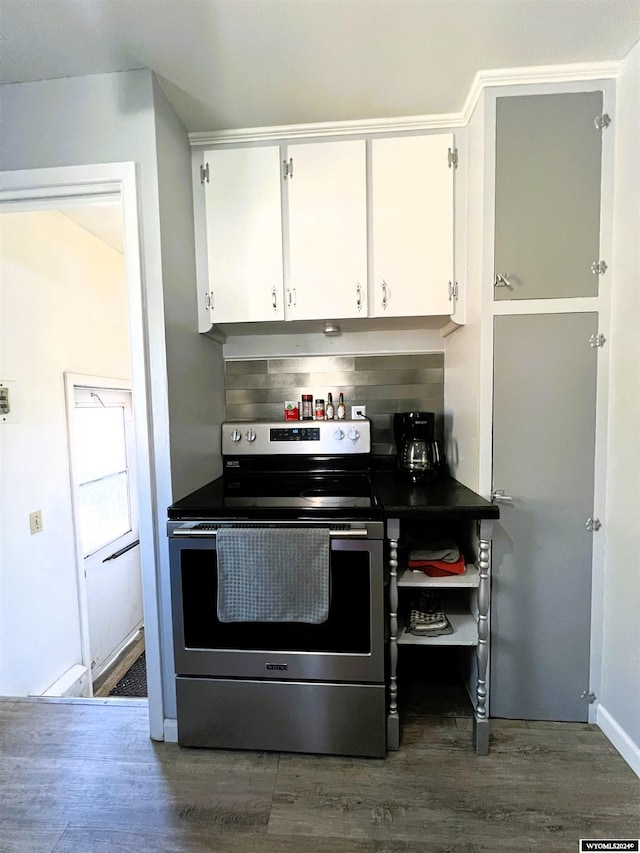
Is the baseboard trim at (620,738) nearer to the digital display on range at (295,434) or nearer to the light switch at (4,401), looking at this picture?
the digital display on range at (295,434)

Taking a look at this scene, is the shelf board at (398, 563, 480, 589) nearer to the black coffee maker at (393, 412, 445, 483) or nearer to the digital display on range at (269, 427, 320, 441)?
the black coffee maker at (393, 412, 445, 483)

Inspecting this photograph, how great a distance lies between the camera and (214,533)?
1.32 metres

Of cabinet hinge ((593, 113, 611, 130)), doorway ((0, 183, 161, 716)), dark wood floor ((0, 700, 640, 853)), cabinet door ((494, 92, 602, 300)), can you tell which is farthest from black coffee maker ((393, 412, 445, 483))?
doorway ((0, 183, 161, 716))

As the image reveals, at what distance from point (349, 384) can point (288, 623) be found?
1.20 meters

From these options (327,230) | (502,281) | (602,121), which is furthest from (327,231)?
(602,121)

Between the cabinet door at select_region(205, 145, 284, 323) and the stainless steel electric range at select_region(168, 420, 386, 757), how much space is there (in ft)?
2.92

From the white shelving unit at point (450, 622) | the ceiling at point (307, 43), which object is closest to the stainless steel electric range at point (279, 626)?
the white shelving unit at point (450, 622)

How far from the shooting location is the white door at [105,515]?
2420mm

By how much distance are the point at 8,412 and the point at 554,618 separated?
8.65 ft

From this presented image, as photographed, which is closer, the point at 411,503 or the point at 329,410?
the point at 411,503

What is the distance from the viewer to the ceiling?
1.11 metres

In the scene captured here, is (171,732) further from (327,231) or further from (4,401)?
(327,231)

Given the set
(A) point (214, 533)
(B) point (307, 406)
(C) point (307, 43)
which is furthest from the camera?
(B) point (307, 406)

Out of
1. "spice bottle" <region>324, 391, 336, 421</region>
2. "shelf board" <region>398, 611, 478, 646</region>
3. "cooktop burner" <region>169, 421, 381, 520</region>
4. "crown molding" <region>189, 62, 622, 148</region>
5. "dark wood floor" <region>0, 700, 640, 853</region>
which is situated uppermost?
"crown molding" <region>189, 62, 622, 148</region>
